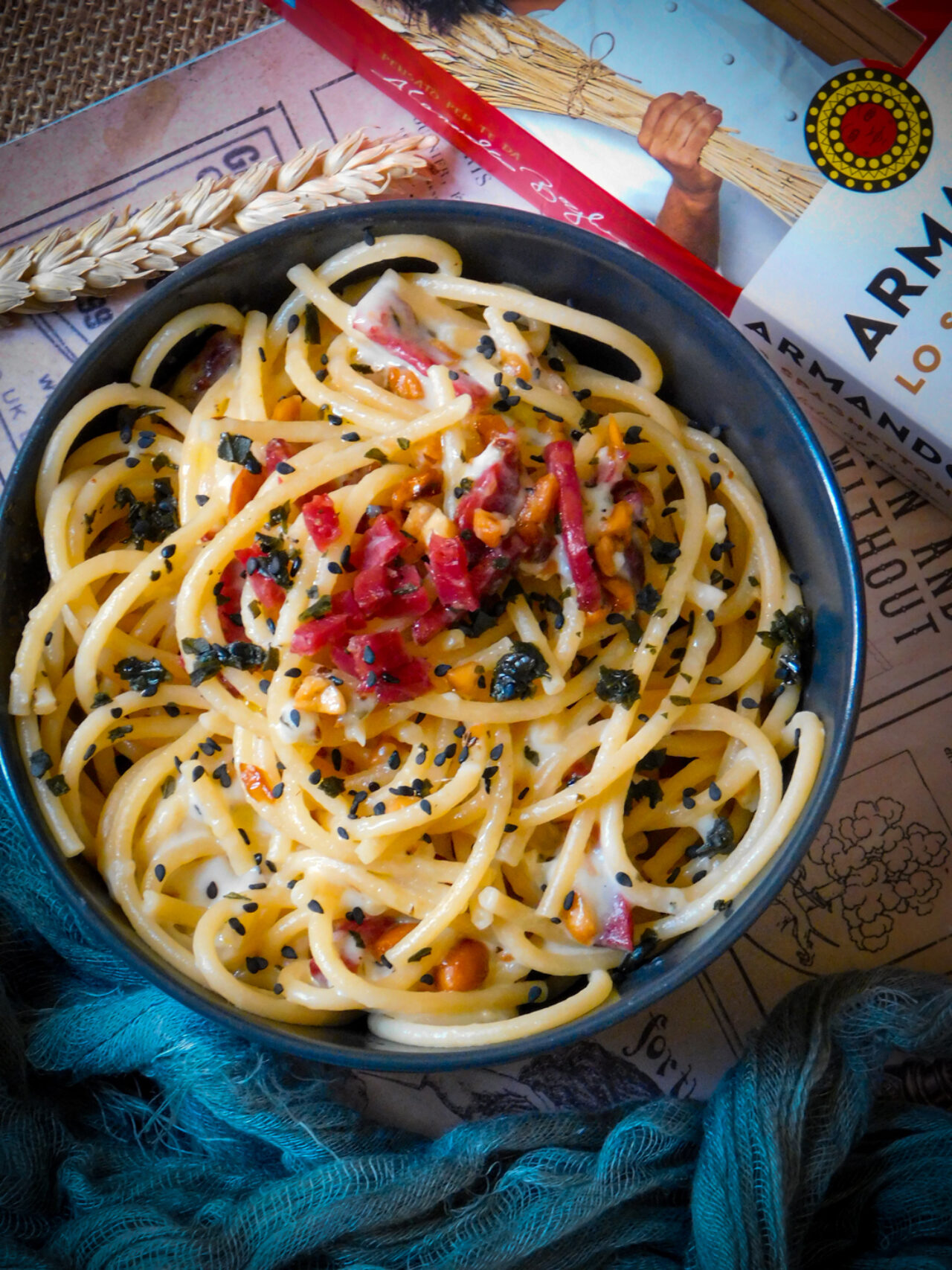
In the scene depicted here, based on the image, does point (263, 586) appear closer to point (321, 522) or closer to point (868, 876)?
point (321, 522)

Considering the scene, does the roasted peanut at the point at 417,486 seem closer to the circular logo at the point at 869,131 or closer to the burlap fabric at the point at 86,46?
the circular logo at the point at 869,131

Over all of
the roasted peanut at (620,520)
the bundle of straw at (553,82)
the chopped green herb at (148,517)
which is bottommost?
the chopped green herb at (148,517)

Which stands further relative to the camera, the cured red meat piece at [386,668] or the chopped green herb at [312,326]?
the chopped green herb at [312,326]

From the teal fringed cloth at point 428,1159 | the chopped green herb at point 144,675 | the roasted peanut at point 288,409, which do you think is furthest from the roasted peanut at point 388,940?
the roasted peanut at point 288,409

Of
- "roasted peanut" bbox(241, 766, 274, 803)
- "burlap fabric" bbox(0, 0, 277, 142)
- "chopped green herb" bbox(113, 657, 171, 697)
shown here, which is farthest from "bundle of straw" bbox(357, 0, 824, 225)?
"roasted peanut" bbox(241, 766, 274, 803)

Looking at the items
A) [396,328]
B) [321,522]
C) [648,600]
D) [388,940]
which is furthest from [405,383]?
[388,940]

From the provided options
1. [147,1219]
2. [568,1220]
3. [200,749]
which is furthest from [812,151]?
[147,1219]
